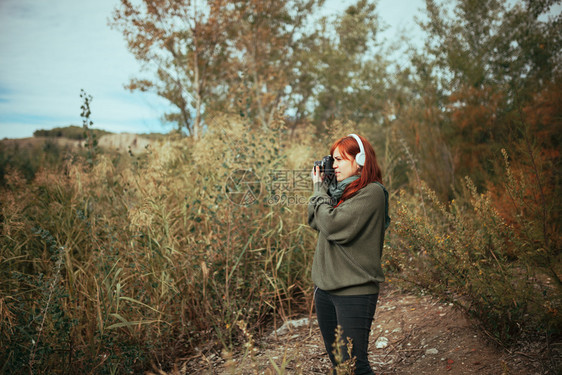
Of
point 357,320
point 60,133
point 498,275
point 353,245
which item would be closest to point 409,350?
point 498,275

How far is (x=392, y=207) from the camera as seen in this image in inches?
144

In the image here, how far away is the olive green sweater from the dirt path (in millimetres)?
601

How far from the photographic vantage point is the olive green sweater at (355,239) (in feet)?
5.87

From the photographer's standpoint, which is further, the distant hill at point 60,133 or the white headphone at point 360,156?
the distant hill at point 60,133

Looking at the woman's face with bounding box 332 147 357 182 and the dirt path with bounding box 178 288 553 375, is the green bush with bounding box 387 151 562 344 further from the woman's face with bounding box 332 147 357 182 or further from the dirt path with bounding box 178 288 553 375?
the woman's face with bounding box 332 147 357 182

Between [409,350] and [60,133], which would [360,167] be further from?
[60,133]

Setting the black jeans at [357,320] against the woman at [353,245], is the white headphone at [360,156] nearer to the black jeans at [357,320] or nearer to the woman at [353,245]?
the woman at [353,245]

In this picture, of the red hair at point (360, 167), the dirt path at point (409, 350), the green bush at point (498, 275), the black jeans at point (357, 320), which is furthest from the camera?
the dirt path at point (409, 350)

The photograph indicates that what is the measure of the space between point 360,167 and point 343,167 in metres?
0.09

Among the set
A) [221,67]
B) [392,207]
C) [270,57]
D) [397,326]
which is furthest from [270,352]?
[270,57]

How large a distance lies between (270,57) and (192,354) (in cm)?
1690

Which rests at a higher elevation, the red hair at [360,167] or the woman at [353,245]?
the red hair at [360,167]

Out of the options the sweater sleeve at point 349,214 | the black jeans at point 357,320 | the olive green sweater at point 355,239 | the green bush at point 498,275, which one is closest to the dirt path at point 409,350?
the green bush at point 498,275

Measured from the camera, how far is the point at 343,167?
1.99 meters
